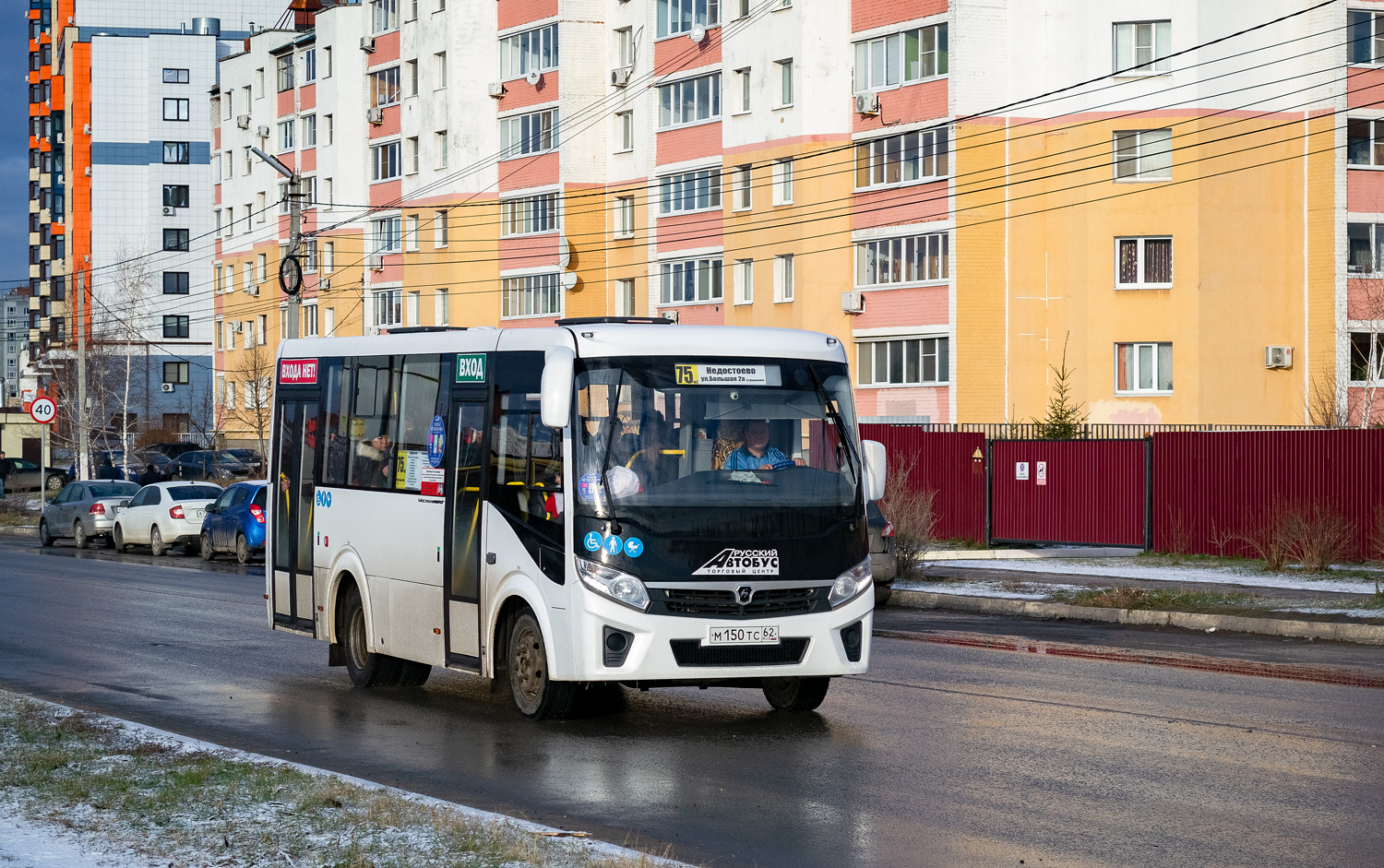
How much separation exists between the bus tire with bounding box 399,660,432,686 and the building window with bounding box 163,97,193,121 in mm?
104043

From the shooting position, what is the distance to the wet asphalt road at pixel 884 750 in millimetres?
7586

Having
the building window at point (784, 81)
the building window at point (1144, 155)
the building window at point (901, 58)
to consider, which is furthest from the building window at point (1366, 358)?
the building window at point (784, 81)

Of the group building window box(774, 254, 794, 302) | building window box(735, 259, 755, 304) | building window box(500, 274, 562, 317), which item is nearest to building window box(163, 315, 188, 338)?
building window box(500, 274, 562, 317)

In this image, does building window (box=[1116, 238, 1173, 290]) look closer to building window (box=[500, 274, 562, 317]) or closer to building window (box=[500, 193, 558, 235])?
building window (box=[500, 274, 562, 317])

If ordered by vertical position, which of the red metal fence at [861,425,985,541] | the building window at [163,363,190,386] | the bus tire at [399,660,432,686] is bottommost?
the bus tire at [399,660,432,686]

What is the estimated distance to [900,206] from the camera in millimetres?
49719

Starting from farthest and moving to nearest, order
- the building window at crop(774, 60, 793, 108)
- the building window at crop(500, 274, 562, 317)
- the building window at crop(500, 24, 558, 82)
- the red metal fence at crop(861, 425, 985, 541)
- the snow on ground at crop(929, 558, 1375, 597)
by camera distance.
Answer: the building window at crop(500, 274, 562, 317)
the building window at crop(500, 24, 558, 82)
the building window at crop(774, 60, 793, 108)
the red metal fence at crop(861, 425, 985, 541)
the snow on ground at crop(929, 558, 1375, 597)

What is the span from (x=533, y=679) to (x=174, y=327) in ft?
341

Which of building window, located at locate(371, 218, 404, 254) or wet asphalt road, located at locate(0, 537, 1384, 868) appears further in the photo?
building window, located at locate(371, 218, 404, 254)

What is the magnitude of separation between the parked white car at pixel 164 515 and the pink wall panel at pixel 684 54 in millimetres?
26022

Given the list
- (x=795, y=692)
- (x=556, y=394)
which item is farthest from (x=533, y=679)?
(x=556, y=394)

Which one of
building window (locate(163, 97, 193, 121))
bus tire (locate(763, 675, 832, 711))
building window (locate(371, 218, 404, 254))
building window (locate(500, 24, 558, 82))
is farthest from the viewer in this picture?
building window (locate(163, 97, 193, 121))

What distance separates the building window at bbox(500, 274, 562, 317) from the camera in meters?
64.2

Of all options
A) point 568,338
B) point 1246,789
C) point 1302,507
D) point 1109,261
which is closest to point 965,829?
point 1246,789
